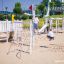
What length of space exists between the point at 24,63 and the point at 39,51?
2.87 m

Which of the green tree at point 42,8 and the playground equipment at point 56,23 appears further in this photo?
the green tree at point 42,8

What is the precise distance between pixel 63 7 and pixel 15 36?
6303cm

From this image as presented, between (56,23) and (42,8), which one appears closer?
Answer: (56,23)

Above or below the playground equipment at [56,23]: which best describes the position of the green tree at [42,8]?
above

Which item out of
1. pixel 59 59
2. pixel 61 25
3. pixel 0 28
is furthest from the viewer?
pixel 61 25

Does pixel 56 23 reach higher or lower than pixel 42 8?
lower

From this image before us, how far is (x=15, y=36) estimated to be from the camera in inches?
695

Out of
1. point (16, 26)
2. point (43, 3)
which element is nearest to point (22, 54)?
point (16, 26)

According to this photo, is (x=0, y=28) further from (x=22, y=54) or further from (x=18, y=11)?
(x=18, y=11)

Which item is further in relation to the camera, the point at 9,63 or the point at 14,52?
the point at 14,52

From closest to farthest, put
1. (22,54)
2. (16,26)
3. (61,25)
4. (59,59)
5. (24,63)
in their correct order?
1. (24,63)
2. (59,59)
3. (22,54)
4. (16,26)
5. (61,25)

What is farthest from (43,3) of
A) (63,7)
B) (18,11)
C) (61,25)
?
(61,25)

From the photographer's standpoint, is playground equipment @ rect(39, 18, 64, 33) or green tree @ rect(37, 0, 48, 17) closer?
playground equipment @ rect(39, 18, 64, 33)

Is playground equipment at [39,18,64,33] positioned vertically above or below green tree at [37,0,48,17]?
below
